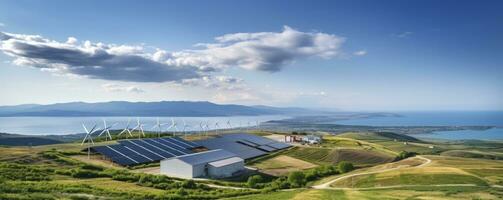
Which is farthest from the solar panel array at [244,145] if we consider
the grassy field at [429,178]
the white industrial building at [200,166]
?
the grassy field at [429,178]

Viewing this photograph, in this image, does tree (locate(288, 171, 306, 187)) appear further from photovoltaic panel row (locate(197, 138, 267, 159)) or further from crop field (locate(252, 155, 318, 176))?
photovoltaic panel row (locate(197, 138, 267, 159))

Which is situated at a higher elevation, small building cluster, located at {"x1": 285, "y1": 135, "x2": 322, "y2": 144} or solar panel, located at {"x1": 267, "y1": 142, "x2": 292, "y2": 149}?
small building cluster, located at {"x1": 285, "y1": 135, "x2": 322, "y2": 144}

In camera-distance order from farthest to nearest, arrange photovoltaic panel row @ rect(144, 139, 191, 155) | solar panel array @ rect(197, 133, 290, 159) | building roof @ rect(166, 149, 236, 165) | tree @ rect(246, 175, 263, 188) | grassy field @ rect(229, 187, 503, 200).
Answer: solar panel array @ rect(197, 133, 290, 159)
photovoltaic panel row @ rect(144, 139, 191, 155)
building roof @ rect(166, 149, 236, 165)
tree @ rect(246, 175, 263, 188)
grassy field @ rect(229, 187, 503, 200)

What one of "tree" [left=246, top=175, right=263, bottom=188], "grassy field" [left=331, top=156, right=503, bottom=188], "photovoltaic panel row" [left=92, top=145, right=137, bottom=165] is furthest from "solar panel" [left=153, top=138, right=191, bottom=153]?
"grassy field" [left=331, top=156, right=503, bottom=188]

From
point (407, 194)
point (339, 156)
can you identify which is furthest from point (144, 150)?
point (407, 194)

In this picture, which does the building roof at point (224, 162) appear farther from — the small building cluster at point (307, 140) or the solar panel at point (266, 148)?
the small building cluster at point (307, 140)

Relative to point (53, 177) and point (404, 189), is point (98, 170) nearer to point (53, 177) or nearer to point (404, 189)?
point (53, 177)

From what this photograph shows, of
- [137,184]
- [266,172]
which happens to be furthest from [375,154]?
[137,184]

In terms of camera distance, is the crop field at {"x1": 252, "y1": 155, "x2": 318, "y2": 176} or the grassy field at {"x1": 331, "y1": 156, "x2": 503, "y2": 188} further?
the crop field at {"x1": 252, "y1": 155, "x2": 318, "y2": 176}
